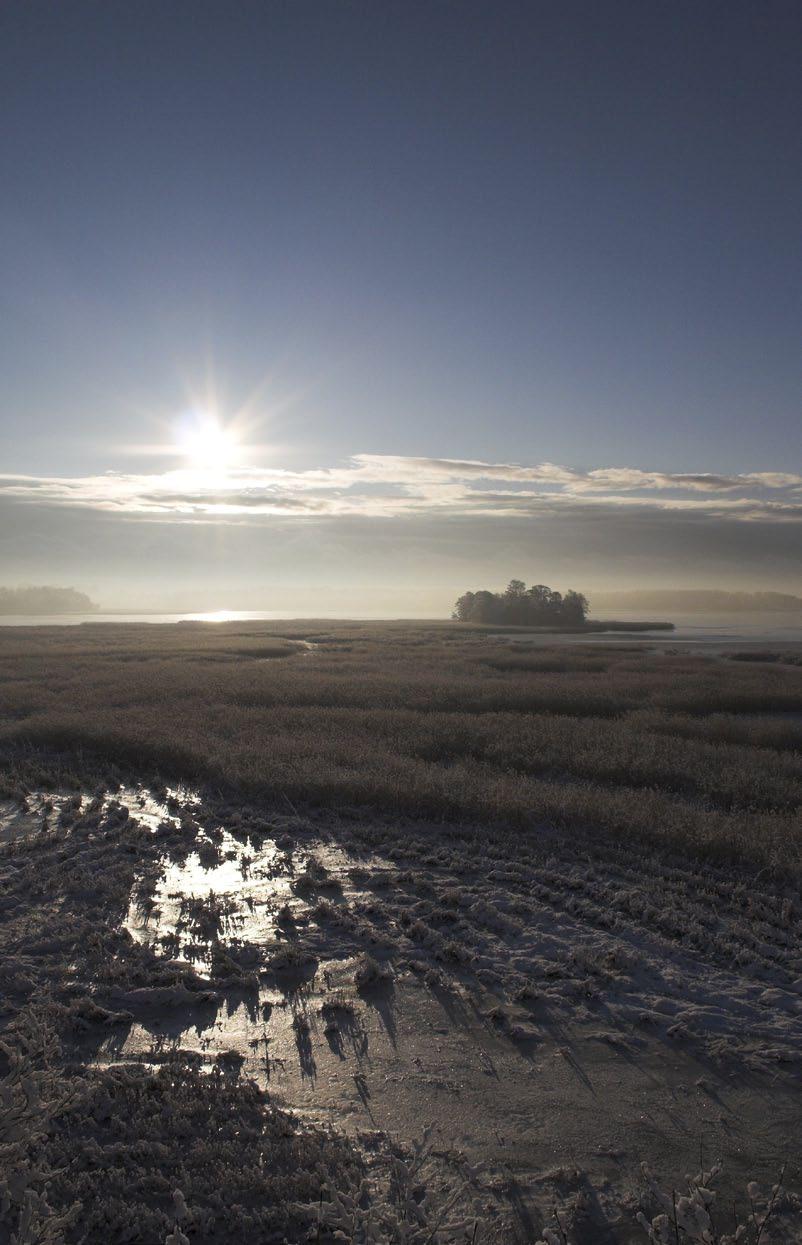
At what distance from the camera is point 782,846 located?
10.5 m

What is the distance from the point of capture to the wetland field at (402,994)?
14.9 feet

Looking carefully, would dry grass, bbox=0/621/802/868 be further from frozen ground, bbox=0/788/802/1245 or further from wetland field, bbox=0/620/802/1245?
frozen ground, bbox=0/788/802/1245

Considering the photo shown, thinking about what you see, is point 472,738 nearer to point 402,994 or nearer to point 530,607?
point 402,994

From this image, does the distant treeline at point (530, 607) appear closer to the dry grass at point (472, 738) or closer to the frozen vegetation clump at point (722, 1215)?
the dry grass at point (472, 738)

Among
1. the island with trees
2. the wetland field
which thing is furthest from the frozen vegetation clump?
the island with trees

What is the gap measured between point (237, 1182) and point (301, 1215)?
499mm

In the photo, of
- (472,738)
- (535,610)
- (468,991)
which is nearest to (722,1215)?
(468,991)

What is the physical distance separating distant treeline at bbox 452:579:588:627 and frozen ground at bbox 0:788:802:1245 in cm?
8828

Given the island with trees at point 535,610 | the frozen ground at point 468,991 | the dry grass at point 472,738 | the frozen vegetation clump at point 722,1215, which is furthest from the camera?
the island with trees at point 535,610

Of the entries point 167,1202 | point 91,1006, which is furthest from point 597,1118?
point 91,1006

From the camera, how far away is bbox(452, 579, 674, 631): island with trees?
9781cm

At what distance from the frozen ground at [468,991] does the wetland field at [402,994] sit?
0.10 feet

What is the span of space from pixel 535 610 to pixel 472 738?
8265 cm

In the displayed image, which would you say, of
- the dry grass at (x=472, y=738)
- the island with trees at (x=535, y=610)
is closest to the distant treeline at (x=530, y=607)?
the island with trees at (x=535, y=610)
